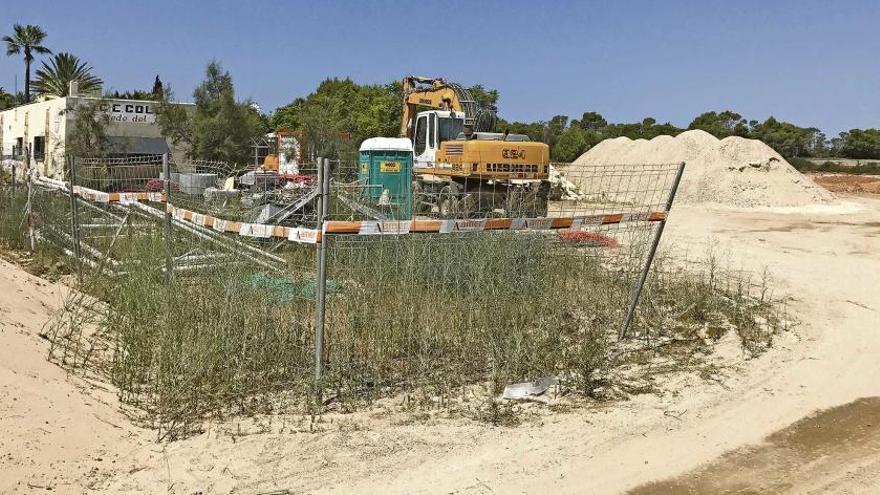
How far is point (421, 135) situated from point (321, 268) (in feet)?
53.1

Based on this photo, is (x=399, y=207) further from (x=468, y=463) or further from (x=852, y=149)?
(x=852, y=149)

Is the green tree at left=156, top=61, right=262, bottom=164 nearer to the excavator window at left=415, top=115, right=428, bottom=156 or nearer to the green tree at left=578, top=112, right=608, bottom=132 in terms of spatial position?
the excavator window at left=415, top=115, right=428, bottom=156

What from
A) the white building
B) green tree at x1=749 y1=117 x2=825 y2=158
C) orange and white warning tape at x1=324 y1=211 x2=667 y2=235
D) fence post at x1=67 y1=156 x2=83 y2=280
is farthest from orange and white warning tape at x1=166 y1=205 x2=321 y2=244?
green tree at x1=749 y1=117 x2=825 y2=158

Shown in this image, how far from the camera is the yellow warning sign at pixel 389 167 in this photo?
19.5 meters

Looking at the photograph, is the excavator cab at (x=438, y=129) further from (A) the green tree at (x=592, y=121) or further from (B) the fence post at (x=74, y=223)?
(A) the green tree at (x=592, y=121)

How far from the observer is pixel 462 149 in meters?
18.5

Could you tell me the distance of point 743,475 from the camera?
4.77 m

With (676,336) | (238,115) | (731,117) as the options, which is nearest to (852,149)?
(731,117)

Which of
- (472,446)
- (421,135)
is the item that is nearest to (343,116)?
(421,135)

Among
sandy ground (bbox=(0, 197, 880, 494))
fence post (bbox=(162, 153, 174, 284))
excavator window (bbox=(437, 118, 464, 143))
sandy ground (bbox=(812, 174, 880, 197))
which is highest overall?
excavator window (bbox=(437, 118, 464, 143))

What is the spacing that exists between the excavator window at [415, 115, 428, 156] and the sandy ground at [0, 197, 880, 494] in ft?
49.7

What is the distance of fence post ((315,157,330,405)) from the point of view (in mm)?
5414

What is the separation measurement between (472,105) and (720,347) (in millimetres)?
14421

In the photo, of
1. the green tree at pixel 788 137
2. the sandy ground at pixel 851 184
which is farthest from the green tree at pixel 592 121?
the sandy ground at pixel 851 184
